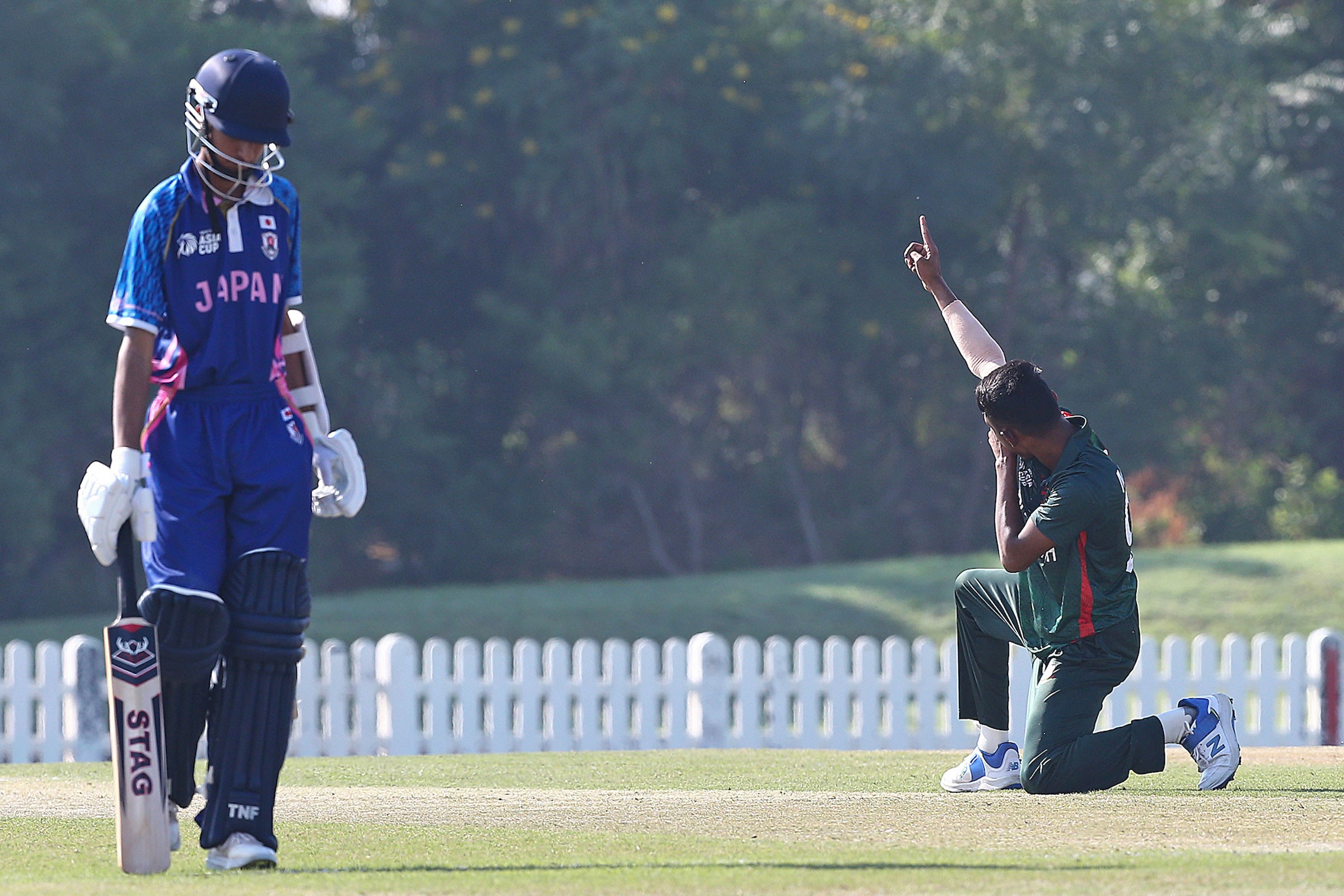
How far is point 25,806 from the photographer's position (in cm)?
658

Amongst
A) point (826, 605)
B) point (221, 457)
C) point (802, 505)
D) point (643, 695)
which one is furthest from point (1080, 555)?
point (802, 505)

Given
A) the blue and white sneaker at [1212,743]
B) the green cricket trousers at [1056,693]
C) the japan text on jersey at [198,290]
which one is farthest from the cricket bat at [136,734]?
the blue and white sneaker at [1212,743]

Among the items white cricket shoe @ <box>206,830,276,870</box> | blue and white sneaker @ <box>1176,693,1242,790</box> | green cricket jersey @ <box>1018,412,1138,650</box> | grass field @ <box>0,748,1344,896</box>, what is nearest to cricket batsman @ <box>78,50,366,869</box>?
white cricket shoe @ <box>206,830,276,870</box>

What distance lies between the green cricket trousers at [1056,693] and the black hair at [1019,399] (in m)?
0.50

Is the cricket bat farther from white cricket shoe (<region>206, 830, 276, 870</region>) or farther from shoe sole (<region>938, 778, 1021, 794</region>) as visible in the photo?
shoe sole (<region>938, 778, 1021, 794</region>)

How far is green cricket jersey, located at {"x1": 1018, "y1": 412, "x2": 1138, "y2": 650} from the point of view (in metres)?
6.16

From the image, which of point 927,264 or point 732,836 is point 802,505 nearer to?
point 927,264

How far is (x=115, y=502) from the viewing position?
15.3 ft

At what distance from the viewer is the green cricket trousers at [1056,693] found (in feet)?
20.3

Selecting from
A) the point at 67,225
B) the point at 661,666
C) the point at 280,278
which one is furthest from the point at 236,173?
the point at 67,225

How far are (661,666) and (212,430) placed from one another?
Answer: 54.8ft

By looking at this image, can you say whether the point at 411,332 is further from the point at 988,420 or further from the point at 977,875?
the point at 977,875

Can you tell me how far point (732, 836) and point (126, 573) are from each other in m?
1.67

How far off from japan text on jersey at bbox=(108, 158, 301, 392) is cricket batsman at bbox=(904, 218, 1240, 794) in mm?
2262
